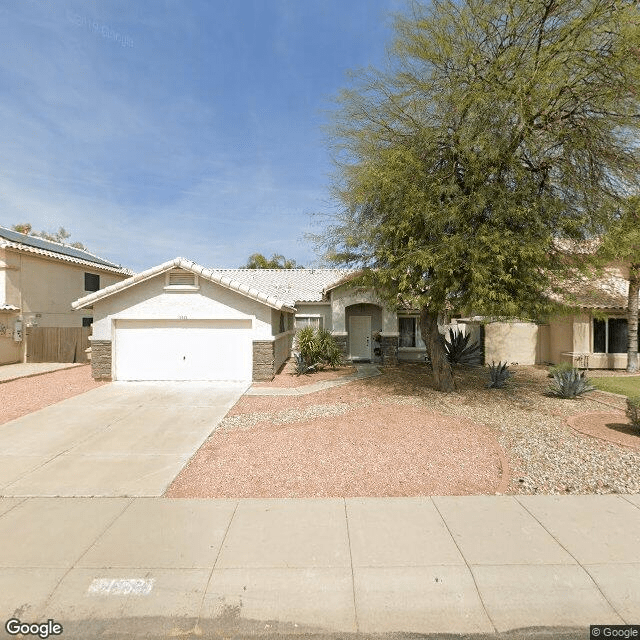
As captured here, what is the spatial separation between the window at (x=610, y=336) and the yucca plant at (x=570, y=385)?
7.26 metres

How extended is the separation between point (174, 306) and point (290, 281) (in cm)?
1216

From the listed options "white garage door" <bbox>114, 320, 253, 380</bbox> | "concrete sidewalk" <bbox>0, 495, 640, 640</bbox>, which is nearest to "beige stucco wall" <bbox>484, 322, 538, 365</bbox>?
"white garage door" <bbox>114, 320, 253, 380</bbox>

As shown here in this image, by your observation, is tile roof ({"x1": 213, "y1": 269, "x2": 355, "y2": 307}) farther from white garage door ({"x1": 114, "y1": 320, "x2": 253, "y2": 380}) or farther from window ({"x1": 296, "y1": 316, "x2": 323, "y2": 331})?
white garage door ({"x1": 114, "y1": 320, "x2": 253, "y2": 380})

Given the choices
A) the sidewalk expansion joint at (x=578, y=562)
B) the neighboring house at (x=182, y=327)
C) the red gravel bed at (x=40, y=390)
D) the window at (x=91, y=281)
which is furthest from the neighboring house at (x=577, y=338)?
the window at (x=91, y=281)

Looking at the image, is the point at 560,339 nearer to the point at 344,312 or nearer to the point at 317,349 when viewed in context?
the point at 344,312

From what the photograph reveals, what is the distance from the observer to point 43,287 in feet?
59.4

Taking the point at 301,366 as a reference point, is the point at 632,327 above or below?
above

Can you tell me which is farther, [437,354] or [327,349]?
[327,349]

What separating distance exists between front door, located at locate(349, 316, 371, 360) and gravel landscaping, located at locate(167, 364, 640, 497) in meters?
7.98

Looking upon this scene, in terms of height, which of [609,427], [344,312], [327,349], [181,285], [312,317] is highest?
[181,285]

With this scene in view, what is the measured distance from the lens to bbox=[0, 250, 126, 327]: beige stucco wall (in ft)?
54.5

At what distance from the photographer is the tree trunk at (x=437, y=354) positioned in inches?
425

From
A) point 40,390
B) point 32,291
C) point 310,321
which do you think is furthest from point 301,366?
point 32,291

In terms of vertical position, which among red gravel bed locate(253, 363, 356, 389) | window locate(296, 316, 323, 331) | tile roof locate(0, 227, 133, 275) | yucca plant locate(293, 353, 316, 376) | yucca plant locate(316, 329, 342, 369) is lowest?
red gravel bed locate(253, 363, 356, 389)
